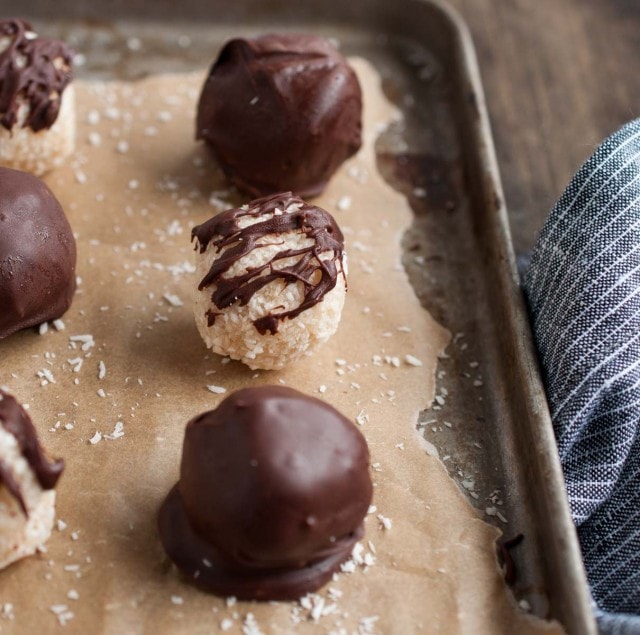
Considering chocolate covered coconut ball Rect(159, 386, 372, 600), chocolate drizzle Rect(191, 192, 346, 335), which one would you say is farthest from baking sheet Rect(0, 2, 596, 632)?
chocolate drizzle Rect(191, 192, 346, 335)

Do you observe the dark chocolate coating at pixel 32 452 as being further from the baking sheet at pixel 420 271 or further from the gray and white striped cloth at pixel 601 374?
the gray and white striped cloth at pixel 601 374

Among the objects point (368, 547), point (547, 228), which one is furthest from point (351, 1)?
point (368, 547)

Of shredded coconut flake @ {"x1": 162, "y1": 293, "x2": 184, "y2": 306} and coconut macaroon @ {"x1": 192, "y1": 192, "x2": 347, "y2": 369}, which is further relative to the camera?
shredded coconut flake @ {"x1": 162, "y1": 293, "x2": 184, "y2": 306}

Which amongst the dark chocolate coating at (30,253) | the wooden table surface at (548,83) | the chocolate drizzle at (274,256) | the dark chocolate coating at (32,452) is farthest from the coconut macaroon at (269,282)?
the wooden table surface at (548,83)

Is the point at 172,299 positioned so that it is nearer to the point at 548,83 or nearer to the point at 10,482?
the point at 10,482

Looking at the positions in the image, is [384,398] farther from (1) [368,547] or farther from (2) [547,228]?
(2) [547,228]

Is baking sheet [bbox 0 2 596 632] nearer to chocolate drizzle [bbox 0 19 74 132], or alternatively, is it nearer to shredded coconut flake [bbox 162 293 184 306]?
shredded coconut flake [bbox 162 293 184 306]
